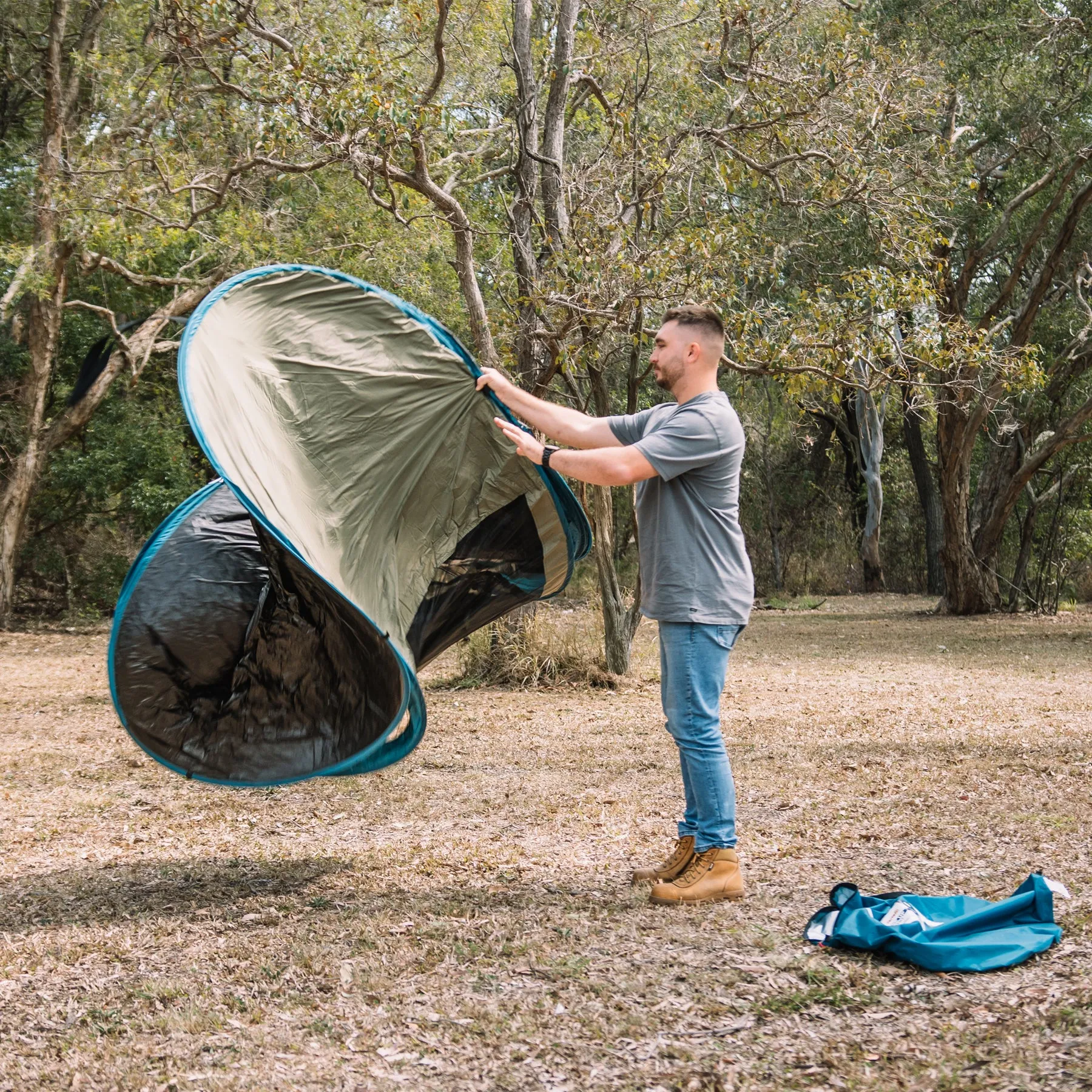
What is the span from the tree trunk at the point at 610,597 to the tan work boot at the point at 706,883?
17.6 ft

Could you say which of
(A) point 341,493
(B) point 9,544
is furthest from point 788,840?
(B) point 9,544

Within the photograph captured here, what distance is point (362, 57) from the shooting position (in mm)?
7484

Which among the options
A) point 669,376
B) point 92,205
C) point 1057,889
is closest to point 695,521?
point 669,376

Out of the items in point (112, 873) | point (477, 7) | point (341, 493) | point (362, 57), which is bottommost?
point (112, 873)

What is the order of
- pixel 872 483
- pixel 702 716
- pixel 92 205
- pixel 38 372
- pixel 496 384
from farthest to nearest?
pixel 872 483
pixel 38 372
pixel 92 205
pixel 496 384
pixel 702 716

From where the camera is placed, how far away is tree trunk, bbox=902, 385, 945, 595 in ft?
71.5

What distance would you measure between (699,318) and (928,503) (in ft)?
63.7

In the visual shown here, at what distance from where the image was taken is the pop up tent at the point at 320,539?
408cm

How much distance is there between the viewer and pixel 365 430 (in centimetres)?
445

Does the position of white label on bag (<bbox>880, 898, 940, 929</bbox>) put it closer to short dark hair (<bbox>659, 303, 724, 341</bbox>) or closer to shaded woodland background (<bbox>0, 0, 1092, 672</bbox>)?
short dark hair (<bbox>659, 303, 724, 341</bbox>)

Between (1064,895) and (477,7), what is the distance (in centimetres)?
995

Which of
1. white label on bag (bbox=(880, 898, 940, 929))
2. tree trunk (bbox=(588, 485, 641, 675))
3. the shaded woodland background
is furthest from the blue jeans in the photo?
tree trunk (bbox=(588, 485, 641, 675))

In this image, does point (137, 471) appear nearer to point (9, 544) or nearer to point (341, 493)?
point (9, 544)

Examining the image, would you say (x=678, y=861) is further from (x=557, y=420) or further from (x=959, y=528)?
(x=959, y=528)
